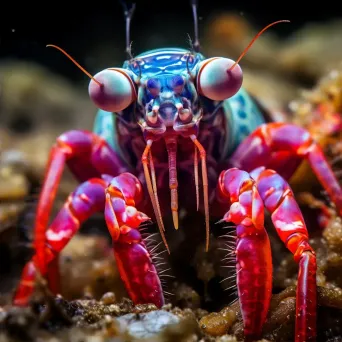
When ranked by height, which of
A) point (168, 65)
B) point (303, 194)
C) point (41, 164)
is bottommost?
point (303, 194)

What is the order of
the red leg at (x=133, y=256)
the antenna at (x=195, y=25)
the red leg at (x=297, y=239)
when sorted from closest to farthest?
the red leg at (x=297, y=239)
the red leg at (x=133, y=256)
the antenna at (x=195, y=25)

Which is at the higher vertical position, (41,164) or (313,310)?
(41,164)

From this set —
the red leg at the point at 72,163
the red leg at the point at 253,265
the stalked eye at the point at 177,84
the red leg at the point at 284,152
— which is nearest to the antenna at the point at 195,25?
the stalked eye at the point at 177,84

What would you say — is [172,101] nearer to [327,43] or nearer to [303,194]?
[303,194]

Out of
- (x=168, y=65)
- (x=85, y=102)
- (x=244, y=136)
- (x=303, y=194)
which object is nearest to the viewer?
(x=168, y=65)

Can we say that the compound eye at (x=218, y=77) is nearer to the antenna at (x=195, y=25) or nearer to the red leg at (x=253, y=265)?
the antenna at (x=195, y=25)

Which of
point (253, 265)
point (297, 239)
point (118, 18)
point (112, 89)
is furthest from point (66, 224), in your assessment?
point (118, 18)

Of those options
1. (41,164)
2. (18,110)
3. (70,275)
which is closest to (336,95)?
(70,275)
